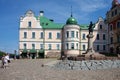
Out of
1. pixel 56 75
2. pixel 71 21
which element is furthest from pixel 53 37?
pixel 56 75

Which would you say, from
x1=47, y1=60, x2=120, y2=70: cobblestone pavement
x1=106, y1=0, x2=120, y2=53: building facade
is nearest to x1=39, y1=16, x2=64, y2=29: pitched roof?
x1=106, y1=0, x2=120, y2=53: building facade

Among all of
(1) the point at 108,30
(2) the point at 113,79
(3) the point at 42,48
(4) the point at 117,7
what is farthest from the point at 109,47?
(2) the point at 113,79

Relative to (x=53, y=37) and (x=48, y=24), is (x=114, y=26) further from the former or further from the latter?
(x=48, y=24)

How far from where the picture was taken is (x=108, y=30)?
59.0 m

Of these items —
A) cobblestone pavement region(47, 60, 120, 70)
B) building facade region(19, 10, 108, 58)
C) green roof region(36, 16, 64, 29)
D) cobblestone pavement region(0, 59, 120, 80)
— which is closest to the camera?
cobblestone pavement region(0, 59, 120, 80)

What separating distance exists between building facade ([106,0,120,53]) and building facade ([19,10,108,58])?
6.62 feet

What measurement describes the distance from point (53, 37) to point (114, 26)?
15247mm

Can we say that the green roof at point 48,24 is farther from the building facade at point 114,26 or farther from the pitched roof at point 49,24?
the building facade at point 114,26

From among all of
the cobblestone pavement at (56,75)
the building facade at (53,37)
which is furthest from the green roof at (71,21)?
the cobblestone pavement at (56,75)

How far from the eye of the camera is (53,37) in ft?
194

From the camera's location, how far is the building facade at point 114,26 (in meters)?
53.3

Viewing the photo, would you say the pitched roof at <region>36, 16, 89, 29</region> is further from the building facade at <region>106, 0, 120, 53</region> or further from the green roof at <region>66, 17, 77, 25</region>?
the building facade at <region>106, 0, 120, 53</region>

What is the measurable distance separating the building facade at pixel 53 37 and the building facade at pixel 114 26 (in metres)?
2.02

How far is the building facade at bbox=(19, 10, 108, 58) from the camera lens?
56.6 m
